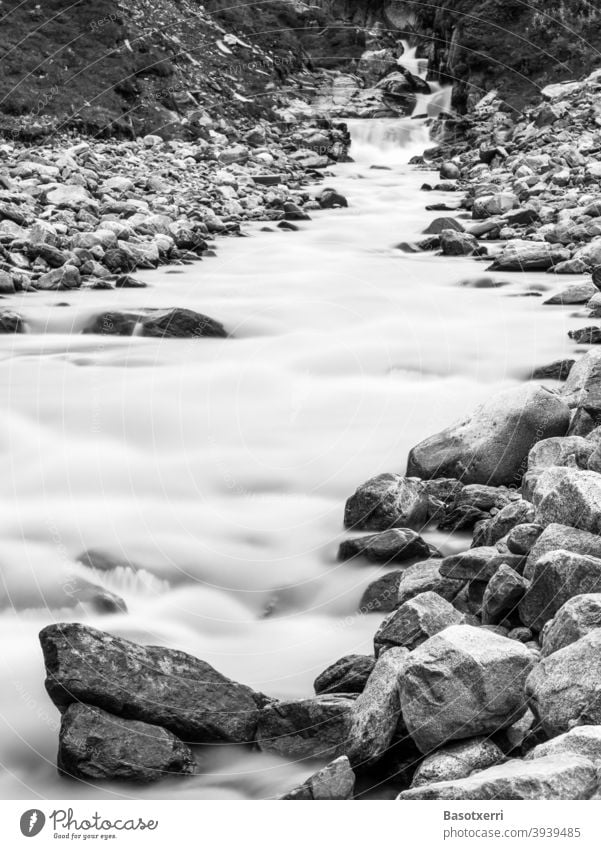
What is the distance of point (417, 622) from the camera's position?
412 cm

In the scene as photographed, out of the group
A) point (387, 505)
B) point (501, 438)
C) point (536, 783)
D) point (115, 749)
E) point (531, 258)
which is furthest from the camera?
point (531, 258)

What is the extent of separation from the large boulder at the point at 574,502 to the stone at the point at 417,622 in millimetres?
690

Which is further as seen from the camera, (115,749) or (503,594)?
(503,594)

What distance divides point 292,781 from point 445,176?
62.5 feet

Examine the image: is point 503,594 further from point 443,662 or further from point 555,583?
point 443,662

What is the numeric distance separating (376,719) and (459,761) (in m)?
0.39

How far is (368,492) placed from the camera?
19.8 ft

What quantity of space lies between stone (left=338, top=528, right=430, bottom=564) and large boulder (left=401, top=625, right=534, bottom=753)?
6.80ft

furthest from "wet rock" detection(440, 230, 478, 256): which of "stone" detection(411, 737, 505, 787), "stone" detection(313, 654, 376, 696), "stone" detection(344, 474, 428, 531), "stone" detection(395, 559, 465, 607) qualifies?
"stone" detection(411, 737, 505, 787)

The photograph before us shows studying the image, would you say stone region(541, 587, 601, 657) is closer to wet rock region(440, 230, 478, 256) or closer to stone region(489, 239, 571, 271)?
stone region(489, 239, 571, 271)

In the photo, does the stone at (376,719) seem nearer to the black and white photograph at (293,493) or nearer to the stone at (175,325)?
the black and white photograph at (293,493)

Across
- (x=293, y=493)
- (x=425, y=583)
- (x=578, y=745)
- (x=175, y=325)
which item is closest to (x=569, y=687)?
(x=578, y=745)
